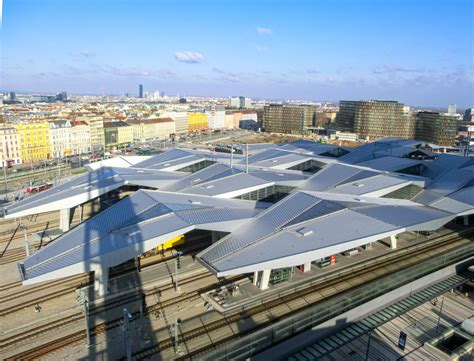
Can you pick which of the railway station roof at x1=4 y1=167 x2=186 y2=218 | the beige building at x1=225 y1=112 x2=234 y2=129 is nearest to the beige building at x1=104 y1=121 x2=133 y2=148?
the railway station roof at x1=4 y1=167 x2=186 y2=218

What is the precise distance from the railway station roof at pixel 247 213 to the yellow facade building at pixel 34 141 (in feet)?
171

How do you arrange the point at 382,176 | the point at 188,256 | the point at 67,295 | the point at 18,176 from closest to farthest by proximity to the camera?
the point at 67,295 → the point at 188,256 → the point at 382,176 → the point at 18,176

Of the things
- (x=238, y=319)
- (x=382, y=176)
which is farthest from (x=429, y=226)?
(x=238, y=319)

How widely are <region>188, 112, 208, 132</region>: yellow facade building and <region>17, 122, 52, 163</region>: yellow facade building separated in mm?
→ 78777

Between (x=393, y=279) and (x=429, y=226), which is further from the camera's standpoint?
(x=429, y=226)

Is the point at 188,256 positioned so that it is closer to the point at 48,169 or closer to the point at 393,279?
the point at 393,279

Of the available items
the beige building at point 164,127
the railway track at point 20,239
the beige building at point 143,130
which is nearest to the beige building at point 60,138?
the beige building at point 143,130

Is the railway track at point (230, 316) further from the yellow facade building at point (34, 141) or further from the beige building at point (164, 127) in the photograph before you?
the beige building at point (164, 127)

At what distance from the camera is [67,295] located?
26.1 meters

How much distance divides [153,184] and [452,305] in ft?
103

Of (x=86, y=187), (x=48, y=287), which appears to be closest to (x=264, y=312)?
(x=48, y=287)

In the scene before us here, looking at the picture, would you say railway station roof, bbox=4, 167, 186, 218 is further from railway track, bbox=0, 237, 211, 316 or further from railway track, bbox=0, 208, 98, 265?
railway track, bbox=0, 237, 211, 316

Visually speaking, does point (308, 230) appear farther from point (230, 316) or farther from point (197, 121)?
point (197, 121)

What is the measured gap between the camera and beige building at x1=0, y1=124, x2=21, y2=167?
269 ft
